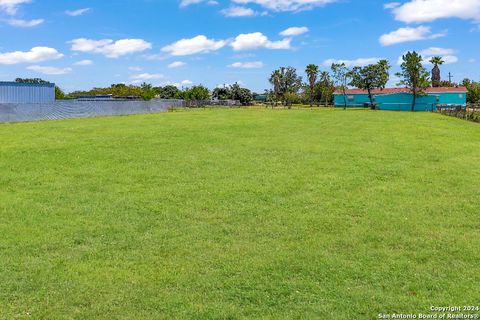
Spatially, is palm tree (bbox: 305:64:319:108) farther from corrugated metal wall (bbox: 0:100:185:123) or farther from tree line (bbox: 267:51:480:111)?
corrugated metal wall (bbox: 0:100:185:123)

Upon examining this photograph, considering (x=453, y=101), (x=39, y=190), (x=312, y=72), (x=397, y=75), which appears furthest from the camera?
(x=312, y=72)

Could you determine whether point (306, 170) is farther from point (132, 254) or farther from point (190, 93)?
point (190, 93)

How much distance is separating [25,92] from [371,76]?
172ft

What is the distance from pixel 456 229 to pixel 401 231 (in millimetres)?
807

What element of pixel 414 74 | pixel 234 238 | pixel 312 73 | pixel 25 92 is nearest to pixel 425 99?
pixel 414 74

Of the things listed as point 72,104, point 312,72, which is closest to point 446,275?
point 72,104

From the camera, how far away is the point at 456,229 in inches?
260

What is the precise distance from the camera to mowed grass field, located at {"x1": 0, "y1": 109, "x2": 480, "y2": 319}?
14.5 ft

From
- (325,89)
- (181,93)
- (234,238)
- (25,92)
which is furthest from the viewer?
(181,93)

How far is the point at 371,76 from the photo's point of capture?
75125 millimetres

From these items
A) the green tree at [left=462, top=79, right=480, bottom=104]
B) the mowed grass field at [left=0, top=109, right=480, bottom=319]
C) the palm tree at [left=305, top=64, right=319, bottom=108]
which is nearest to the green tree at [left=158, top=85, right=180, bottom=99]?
the palm tree at [left=305, top=64, right=319, bottom=108]

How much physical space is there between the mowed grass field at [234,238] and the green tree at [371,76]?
215ft

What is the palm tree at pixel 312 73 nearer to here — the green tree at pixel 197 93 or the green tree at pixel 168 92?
the green tree at pixel 197 93

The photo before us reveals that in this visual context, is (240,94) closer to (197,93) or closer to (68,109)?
(197,93)
